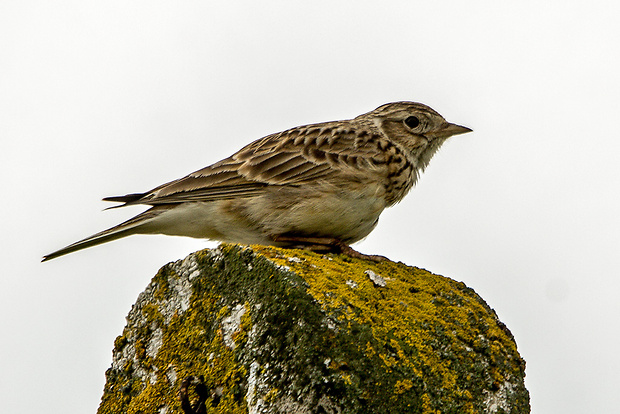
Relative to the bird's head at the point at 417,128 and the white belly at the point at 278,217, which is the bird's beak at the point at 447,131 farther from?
the white belly at the point at 278,217

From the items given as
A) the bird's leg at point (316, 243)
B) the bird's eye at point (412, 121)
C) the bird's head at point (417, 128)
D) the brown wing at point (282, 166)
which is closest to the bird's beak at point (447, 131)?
the bird's head at point (417, 128)

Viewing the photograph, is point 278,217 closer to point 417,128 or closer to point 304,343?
point 417,128

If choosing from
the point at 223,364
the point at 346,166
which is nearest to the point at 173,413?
the point at 223,364

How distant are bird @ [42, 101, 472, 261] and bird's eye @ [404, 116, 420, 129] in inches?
22.0

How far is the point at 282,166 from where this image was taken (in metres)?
7.50

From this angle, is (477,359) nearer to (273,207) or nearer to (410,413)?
(410,413)

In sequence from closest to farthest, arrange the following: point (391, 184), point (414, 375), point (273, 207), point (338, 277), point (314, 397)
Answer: point (314, 397), point (414, 375), point (338, 277), point (273, 207), point (391, 184)

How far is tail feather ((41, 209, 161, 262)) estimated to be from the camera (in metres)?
6.75

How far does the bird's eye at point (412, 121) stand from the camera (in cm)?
867

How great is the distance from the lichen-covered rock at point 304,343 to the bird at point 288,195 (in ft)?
4.78

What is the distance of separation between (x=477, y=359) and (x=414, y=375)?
0.58 m

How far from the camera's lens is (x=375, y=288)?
508cm

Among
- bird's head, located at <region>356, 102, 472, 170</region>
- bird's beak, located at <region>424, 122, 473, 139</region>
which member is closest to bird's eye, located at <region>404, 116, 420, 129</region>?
bird's head, located at <region>356, 102, 472, 170</region>

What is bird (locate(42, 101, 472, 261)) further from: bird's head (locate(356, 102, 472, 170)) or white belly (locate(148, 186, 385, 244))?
bird's head (locate(356, 102, 472, 170))
